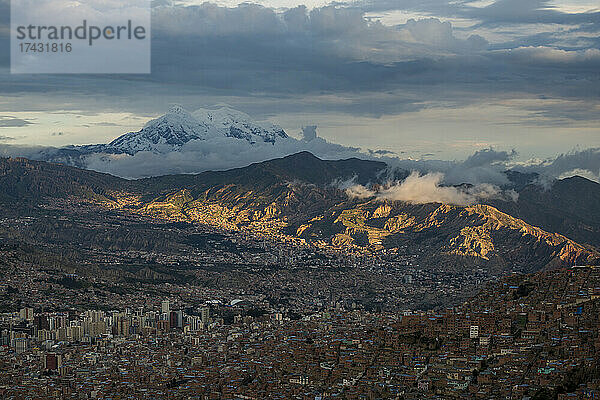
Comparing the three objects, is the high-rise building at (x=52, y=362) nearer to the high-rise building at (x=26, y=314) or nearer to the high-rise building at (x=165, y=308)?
the high-rise building at (x=26, y=314)

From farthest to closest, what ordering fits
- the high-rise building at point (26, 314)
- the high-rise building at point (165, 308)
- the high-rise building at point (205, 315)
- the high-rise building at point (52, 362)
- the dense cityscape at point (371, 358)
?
the high-rise building at point (165, 308) < the high-rise building at point (205, 315) < the high-rise building at point (26, 314) < the high-rise building at point (52, 362) < the dense cityscape at point (371, 358)

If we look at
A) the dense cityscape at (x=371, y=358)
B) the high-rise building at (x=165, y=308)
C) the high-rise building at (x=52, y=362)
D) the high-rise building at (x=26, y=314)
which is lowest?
the high-rise building at (x=165, y=308)

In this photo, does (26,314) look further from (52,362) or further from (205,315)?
(52,362)

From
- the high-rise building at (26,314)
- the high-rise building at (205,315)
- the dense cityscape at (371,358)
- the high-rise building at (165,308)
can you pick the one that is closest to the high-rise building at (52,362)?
the dense cityscape at (371,358)

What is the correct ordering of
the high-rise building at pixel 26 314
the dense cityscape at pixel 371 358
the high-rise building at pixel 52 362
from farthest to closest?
1. the high-rise building at pixel 26 314
2. the high-rise building at pixel 52 362
3. the dense cityscape at pixel 371 358

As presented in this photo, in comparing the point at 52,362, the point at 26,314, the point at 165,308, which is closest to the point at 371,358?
the point at 52,362

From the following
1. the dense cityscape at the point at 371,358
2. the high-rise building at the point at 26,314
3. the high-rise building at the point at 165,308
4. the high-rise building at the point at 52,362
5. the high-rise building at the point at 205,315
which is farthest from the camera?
the high-rise building at the point at 165,308

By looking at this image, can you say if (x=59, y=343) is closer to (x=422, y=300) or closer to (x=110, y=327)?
(x=110, y=327)

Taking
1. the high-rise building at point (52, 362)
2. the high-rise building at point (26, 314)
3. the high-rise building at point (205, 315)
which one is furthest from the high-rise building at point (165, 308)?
the high-rise building at point (52, 362)

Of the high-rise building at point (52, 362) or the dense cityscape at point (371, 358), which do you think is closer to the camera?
the dense cityscape at point (371, 358)

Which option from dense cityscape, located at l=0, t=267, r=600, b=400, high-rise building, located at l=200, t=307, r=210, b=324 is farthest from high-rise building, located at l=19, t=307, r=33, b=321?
high-rise building, located at l=200, t=307, r=210, b=324

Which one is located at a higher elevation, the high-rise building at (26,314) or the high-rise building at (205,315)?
the high-rise building at (26,314)

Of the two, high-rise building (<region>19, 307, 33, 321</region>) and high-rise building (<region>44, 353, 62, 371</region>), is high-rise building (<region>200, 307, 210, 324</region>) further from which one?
high-rise building (<region>44, 353, 62, 371</region>)
